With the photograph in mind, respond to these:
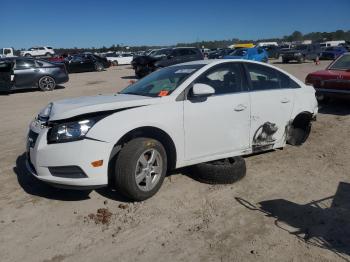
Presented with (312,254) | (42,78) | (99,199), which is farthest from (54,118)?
(42,78)

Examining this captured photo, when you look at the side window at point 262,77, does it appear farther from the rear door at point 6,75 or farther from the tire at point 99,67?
the tire at point 99,67

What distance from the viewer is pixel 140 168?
4.27 metres

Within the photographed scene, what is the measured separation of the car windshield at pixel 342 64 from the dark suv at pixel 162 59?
10.7 meters

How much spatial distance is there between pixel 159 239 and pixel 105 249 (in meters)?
0.53

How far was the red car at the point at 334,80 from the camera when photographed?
29.8ft

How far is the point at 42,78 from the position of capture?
15.8 m

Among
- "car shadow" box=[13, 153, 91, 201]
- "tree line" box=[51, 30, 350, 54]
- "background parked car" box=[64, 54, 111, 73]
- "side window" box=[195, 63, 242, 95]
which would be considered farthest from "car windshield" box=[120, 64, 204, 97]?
"tree line" box=[51, 30, 350, 54]

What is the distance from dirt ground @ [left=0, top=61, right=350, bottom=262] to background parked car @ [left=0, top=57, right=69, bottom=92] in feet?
34.3

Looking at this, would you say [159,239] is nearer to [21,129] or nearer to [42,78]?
[21,129]

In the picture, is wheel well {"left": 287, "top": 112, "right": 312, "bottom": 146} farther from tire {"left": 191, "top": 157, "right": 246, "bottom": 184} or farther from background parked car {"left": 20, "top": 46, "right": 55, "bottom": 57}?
background parked car {"left": 20, "top": 46, "right": 55, "bottom": 57}

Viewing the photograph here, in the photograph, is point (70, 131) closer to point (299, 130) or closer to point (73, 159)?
point (73, 159)

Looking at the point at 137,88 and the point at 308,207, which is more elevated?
the point at 137,88

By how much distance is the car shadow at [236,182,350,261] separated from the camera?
350 centimetres

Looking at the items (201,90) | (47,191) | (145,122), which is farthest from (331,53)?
(47,191)
